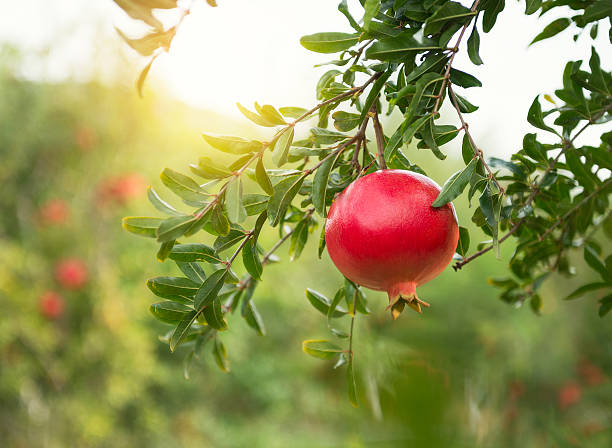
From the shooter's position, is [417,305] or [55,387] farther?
[55,387]

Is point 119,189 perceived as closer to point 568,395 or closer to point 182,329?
point 182,329

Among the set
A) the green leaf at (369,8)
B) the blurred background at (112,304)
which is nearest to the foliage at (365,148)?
the green leaf at (369,8)

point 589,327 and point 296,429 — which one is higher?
point 589,327

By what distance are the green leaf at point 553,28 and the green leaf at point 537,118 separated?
63 millimetres

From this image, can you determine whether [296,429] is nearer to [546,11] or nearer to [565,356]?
[565,356]

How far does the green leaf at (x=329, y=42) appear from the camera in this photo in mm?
335

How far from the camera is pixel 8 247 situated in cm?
273

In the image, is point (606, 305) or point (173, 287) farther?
point (606, 305)

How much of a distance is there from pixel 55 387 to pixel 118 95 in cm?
167

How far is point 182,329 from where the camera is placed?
0.34 m

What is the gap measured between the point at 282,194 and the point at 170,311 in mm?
114

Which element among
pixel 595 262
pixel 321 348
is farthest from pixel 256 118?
pixel 595 262

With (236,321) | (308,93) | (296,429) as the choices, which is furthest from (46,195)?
(296,429)

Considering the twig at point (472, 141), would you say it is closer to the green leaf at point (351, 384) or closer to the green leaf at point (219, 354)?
the green leaf at point (351, 384)
